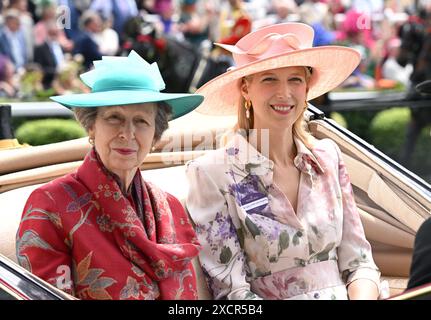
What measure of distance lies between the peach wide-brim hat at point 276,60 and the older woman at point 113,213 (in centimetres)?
41

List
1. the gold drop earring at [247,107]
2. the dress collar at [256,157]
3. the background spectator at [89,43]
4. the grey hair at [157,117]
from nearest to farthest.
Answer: the grey hair at [157,117]
the dress collar at [256,157]
the gold drop earring at [247,107]
the background spectator at [89,43]

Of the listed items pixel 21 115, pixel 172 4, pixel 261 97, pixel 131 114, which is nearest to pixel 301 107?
pixel 261 97

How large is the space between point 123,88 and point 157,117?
0.14 meters

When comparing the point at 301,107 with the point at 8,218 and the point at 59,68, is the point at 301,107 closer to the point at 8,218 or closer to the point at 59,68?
the point at 8,218

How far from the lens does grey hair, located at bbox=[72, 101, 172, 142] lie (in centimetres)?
303

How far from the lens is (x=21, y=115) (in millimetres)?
8945

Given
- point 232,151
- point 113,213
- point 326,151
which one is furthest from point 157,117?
point 326,151

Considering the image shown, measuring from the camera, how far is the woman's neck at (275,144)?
353cm

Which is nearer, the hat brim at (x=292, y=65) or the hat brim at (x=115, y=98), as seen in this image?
the hat brim at (x=115, y=98)

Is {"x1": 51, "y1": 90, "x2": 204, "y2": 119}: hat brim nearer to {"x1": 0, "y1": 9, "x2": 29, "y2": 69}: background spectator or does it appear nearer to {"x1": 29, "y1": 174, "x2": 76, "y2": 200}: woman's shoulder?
{"x1": 29, "y1": 174, "x2": 76, "y2": 200}: woman's shoulder

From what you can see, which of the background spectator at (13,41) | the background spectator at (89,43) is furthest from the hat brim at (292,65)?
the background spectator at (89,43)

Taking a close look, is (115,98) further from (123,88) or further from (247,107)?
(247,107)

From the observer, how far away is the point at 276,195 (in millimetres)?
3480

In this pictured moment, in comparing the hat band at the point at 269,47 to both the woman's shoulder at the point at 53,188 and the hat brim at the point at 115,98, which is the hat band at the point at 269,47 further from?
the woman's shoulder at the point at 53,188
